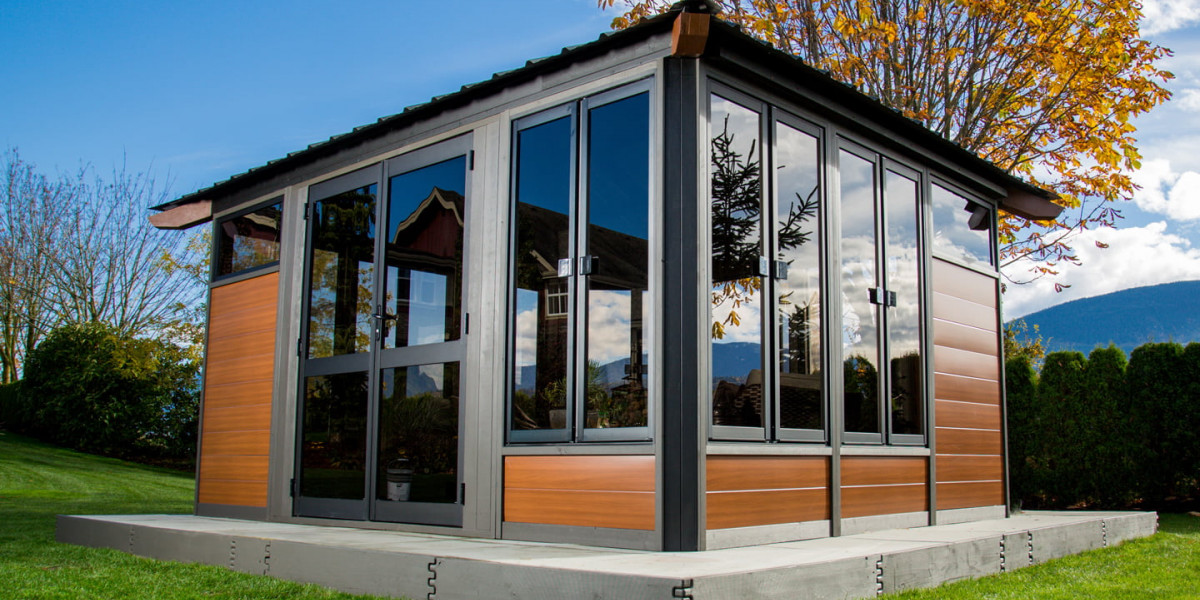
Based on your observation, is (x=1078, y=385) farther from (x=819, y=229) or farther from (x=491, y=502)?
(x=491, y=502)

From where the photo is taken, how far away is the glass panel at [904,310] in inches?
235

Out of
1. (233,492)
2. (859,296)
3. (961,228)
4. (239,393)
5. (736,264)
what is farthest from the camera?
(239,393)

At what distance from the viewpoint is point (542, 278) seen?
5055 mm

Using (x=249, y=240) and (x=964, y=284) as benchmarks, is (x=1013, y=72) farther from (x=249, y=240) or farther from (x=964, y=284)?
(x=249, y=240)

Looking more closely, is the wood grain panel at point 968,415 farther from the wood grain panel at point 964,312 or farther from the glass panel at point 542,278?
the glass panel at point 542,278

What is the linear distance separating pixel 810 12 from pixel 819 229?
21.0ft

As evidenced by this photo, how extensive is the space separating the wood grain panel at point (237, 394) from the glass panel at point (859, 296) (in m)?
4.23

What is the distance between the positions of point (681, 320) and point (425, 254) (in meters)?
2.16

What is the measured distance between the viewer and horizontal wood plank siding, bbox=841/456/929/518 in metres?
5.33

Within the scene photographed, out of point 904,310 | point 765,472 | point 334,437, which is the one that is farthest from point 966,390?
point 334,437

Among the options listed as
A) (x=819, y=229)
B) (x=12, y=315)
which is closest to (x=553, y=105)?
(x=819, y=229)

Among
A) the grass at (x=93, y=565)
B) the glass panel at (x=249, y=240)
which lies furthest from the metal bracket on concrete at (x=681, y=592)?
the glass panel at (x=249, y=240)

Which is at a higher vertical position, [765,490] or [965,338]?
[965,338]

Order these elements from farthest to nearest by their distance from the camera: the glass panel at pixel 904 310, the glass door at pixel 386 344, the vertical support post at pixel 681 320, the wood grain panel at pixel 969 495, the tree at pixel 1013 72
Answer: the tree at pixel 1013 72 < the wood grain panel at pixel 969 495 < the glass panel at pixel 904 310 < the glass door at pixel 386 344 < the vertical support post at pixel 681 320
